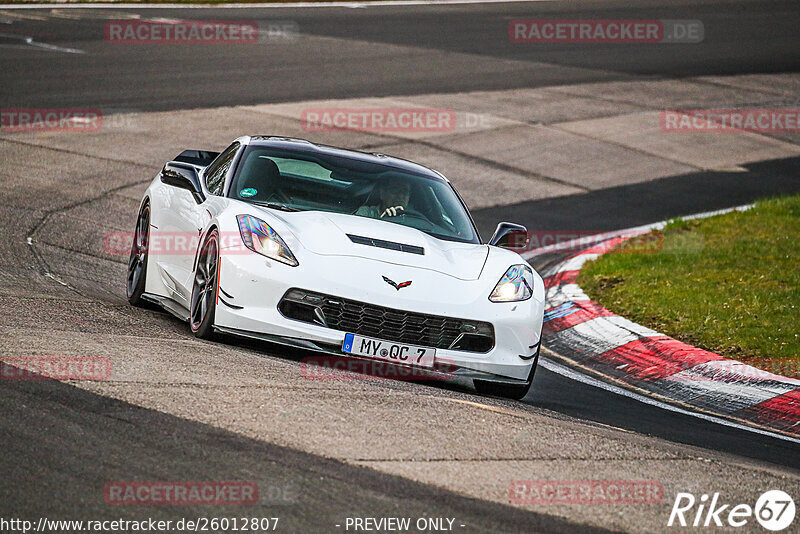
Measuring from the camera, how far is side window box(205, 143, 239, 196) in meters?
8.36

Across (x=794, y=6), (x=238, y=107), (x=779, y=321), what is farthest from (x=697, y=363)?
(x=794, y=6)

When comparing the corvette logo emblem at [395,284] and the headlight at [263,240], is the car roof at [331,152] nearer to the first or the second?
the headlight at [263,240]

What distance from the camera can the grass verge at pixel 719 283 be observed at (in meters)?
9.18

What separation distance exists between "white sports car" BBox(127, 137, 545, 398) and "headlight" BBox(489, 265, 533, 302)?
10 mm

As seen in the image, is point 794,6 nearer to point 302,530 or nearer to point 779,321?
point 779,321

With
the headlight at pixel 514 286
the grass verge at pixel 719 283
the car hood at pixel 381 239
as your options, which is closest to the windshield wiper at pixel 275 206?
the car hood at pixel 381 239

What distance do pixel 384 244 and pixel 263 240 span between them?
77 centimetres

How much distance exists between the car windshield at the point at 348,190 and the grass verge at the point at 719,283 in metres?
2.35

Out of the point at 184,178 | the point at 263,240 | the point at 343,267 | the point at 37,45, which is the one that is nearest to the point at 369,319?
the point at 343,267

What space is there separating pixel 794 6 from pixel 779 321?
3411 centimetres

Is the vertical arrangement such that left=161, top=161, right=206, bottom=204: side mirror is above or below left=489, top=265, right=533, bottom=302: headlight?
above

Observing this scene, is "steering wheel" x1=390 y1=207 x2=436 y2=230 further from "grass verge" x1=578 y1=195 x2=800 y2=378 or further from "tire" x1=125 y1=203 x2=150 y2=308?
"grass verge" x1=578 y1=195 x2=800 y2=378

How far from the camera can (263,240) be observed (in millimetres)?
7105

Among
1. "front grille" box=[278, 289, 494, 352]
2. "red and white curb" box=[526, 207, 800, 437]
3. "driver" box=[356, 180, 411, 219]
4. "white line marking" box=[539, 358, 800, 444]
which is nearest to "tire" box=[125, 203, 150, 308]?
"driver" box=[356, 180, 411, 219]
